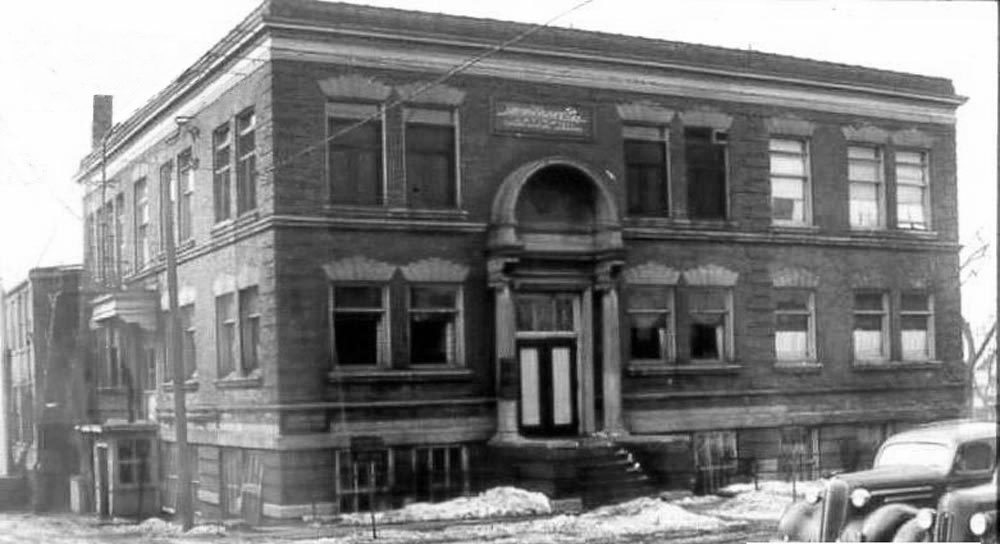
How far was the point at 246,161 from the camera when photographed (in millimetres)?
2740

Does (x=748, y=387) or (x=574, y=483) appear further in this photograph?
(x=748, y=387)

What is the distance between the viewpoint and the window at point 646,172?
118 inches

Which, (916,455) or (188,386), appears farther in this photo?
(916,455)

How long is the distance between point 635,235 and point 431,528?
0.87m

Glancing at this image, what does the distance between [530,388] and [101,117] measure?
4.18 ft

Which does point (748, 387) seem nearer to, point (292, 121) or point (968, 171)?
point (968, 171)

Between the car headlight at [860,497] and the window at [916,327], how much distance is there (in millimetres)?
377

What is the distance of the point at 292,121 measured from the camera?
2.71 meters

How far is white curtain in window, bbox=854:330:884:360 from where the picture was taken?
3158 mm

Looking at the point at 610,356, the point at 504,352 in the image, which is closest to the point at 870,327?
the point at 610,356

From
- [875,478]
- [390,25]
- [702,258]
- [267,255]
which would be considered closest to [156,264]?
[267,255]

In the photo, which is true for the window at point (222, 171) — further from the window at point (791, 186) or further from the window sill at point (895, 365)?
the window sill at point (895, 365)

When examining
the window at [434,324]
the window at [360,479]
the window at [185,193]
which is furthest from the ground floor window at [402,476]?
the window at [185,193]

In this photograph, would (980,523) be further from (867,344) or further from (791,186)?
(791,186)
